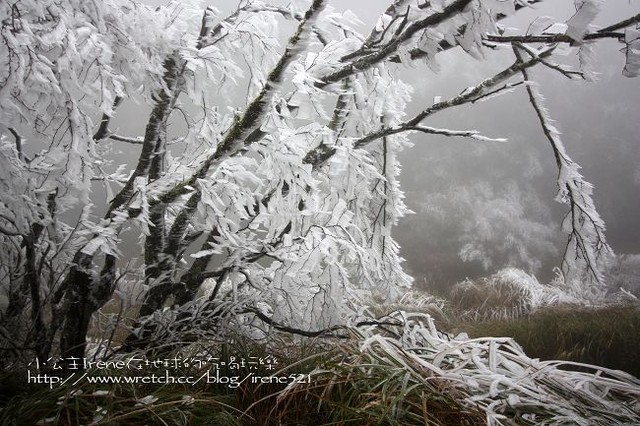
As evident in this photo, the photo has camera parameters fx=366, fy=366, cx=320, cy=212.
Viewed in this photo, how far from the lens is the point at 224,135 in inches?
64.7

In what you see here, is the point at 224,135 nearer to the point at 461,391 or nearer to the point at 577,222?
the point at 461,391

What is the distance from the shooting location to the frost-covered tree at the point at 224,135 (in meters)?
1.22

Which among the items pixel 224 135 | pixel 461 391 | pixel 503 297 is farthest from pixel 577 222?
pixel 503 297

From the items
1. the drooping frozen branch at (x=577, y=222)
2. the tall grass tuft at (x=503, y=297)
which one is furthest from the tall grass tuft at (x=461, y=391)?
the tall grass tuft at (x=503, y=297)

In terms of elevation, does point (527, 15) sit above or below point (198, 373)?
above

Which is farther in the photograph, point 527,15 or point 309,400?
point 527,15

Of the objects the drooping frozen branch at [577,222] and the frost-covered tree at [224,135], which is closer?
the frost-covered tree at [224,135]

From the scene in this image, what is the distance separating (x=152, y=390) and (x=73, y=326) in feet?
3.21

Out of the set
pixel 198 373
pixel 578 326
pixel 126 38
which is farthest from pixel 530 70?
pixel 578 326

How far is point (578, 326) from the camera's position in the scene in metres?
3.83

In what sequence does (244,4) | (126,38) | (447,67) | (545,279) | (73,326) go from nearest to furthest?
(126,38), (73,326), (244,4), (545,279), (447,67)

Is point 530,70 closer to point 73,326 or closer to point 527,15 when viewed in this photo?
point 73,326

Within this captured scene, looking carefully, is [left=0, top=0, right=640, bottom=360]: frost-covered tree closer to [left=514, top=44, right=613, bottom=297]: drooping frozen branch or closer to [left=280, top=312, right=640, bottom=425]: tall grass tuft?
[left=514, top=44, right=613, bottom=297]: drooping frozen branch

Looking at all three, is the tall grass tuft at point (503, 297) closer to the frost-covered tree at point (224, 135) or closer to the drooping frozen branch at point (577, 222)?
the frost-covered tree at point (224, 135)
